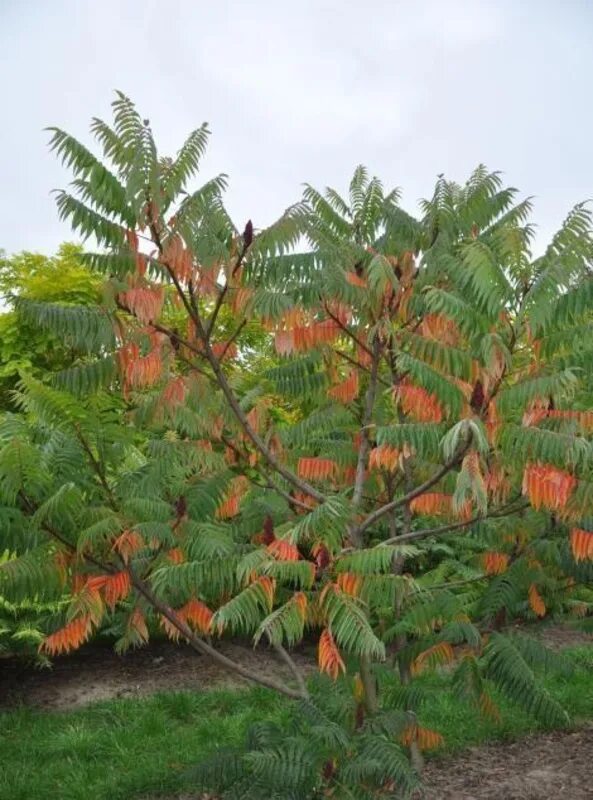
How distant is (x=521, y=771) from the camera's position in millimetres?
6676

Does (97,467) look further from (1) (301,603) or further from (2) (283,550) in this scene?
(1) (301,603)

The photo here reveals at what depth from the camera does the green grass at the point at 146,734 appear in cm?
641

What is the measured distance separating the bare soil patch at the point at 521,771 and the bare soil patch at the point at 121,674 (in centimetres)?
312

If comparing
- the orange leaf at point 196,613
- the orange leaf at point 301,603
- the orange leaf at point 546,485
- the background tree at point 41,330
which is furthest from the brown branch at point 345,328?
the background tree at point 41,330

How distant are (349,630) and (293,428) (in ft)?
6.22

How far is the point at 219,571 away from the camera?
4.13 metres

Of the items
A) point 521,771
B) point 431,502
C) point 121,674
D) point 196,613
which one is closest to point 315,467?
point 431,502

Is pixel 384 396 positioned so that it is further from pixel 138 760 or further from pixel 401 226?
pixel 138 760

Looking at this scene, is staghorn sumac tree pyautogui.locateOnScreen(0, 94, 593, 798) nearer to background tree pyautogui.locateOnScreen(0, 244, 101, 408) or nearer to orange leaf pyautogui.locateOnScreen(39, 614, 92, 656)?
orange leaf pyautogui.locateOnScreen(39, 614, 92, 656)

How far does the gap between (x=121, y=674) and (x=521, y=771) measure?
15.7 ft

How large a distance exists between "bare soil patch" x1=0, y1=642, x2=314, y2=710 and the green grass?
19.4 inches

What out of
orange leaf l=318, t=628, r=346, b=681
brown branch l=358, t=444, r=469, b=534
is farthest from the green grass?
orange leaf l=318, t=628, r=346, b=681

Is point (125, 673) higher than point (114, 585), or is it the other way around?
point (114, 585)

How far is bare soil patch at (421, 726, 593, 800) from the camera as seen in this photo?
6203 mm
